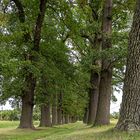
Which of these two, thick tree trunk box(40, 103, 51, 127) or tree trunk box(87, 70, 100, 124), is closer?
tree trunk box(87, 70, 100, 124)

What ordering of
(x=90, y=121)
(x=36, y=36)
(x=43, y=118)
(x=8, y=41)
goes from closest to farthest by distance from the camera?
1. (x=8, y=41)
2. (x=36, y=36)
3. (x=90, y=121)
4. (x=43, y=118)

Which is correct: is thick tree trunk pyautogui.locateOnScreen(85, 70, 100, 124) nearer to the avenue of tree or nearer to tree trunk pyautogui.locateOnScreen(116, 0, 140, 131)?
the avenue of tree

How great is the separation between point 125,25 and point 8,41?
947cm

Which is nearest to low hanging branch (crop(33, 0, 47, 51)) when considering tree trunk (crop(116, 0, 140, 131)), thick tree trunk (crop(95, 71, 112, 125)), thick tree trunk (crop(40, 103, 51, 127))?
thick tree trunk (crop(95, 71, 112, 125))

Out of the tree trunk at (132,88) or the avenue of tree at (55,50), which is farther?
the avenue of tree at (55,50)

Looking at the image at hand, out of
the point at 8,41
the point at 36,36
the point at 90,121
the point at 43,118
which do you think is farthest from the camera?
the point at 43,118

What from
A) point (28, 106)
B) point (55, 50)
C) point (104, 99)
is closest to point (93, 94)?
point (55, 50)

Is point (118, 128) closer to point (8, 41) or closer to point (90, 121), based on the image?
point (8, 41)

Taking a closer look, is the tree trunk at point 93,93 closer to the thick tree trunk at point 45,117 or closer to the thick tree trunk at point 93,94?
the thick tree trunk at point 93,94

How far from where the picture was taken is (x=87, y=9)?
3347cm

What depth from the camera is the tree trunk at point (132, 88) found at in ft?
49.4

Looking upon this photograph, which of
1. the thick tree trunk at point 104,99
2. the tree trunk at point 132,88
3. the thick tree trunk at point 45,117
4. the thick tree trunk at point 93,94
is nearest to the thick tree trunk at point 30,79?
the thick tree trunk at point 104,99

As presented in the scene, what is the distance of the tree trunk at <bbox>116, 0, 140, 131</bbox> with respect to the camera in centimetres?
1506

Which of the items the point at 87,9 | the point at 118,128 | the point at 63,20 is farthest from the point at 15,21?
the point at 118,128
